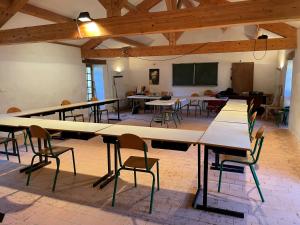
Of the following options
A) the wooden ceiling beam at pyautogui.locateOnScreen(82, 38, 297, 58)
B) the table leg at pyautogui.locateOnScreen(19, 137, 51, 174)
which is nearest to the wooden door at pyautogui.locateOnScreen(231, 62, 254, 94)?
the wooden ceiling beam at pyautogui.locateOnScreen(82, 38, 297, 58)

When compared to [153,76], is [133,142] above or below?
below

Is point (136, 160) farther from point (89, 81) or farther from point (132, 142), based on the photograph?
point (89, 81)

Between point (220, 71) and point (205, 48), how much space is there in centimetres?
264

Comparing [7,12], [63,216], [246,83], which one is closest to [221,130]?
[63,216]

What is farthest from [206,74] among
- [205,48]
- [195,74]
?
[205,48]

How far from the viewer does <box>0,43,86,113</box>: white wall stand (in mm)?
5484

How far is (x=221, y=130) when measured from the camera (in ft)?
9.19

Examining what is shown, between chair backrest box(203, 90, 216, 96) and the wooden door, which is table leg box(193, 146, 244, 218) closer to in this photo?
chair backrest box(203, 90, 216, 96)

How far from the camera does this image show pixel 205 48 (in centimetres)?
675

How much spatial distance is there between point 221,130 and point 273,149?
2.15 meters

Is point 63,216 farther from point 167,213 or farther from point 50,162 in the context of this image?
point 50,162

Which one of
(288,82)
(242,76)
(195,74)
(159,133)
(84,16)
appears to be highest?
(84,16)

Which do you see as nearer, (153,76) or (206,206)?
(206,206)

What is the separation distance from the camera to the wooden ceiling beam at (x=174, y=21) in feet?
9.95
